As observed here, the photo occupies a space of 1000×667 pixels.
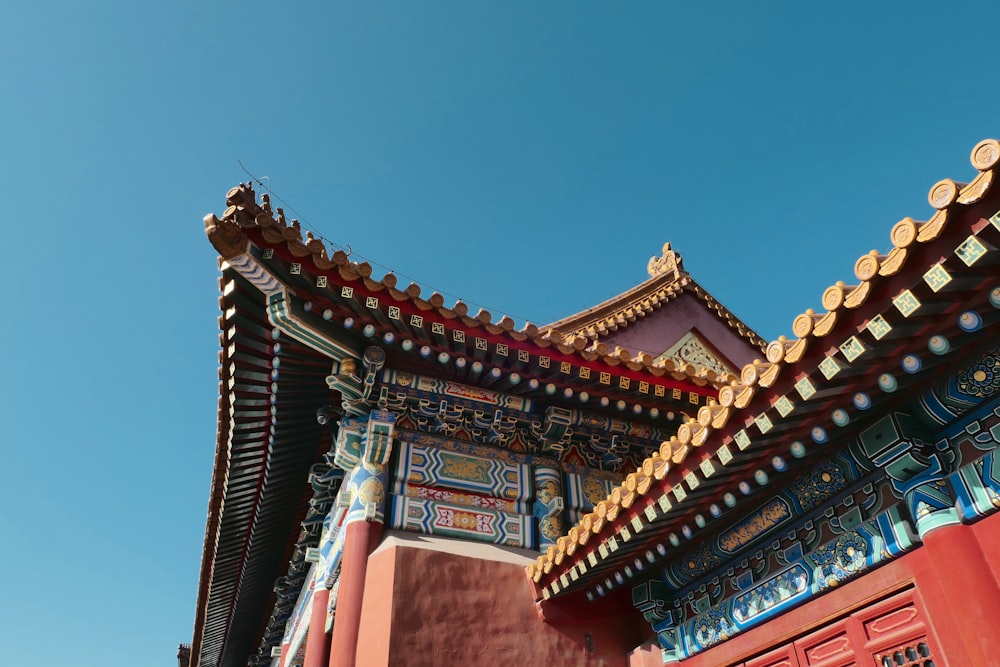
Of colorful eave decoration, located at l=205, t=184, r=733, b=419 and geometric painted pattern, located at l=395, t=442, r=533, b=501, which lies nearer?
colorful eave decoration, located at l=205, t=184, r=733, b=419

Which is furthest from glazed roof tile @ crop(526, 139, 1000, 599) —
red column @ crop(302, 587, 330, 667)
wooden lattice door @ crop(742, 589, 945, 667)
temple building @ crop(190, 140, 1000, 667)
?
red column @ crop(302, 587, 330, 667)

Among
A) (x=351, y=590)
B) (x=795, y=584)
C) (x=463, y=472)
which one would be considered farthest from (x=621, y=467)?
(x=351, y=590)

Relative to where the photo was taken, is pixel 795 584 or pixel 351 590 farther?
pixel 351 590

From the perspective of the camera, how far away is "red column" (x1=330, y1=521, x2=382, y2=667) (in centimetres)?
527

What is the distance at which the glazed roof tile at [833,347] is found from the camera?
273 cm

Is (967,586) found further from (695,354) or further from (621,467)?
(695,354)

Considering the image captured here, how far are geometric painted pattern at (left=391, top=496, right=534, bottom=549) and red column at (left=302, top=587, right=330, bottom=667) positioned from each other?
1441 mm

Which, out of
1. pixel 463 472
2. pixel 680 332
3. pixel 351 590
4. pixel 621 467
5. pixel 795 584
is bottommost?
pixel 795 584

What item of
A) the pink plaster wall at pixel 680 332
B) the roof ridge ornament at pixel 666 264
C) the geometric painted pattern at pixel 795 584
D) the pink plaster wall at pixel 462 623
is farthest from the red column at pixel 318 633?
the roof ridge ornament at pixel 666 264

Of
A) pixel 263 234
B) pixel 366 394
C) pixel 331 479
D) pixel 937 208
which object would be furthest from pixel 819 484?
pixel 331 479

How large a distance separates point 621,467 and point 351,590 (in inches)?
114

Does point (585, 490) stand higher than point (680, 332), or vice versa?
point (680, 332)

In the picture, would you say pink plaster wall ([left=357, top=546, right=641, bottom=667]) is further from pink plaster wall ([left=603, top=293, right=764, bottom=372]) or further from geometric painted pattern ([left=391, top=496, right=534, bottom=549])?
pink plaster wall ([left=603, top=293, right=764, bottom=372])

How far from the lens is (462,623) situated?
5.39m
